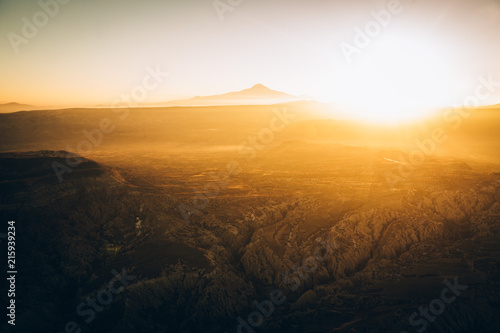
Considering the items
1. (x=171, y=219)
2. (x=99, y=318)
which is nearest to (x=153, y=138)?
(x=171, y=219)

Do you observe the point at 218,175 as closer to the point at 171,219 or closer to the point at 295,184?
the point at 295,184

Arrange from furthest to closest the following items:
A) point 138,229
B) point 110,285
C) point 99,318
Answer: point 138,229 < point 110,285 < point 99,318

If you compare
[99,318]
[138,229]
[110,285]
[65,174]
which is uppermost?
[65,174]

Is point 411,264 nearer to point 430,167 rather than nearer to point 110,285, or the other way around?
point 110,285

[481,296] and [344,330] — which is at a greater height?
[481,296]

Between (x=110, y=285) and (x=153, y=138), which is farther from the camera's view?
(x=153, y=138)

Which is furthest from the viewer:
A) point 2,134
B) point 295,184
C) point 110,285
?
point 2,134

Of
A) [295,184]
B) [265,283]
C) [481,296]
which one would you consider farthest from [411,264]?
[295,184]
